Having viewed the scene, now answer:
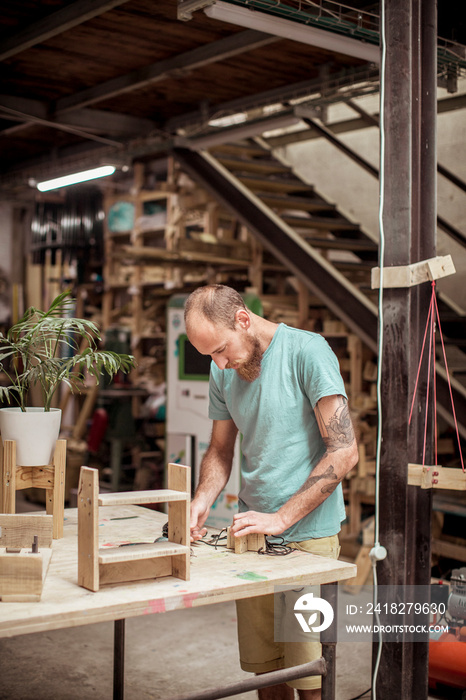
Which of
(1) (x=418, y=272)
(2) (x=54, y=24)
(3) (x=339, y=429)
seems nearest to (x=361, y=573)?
(1) (x=418, y=272)

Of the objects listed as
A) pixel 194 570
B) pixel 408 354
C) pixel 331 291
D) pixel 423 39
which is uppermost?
pixel 423 39

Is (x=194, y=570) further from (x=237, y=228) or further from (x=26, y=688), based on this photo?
(x=237, y=228)

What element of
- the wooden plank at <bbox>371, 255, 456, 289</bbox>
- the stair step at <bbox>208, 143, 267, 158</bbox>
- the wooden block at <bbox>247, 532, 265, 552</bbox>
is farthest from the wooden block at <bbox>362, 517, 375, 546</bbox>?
the stair step at <bbox>208, 143, 267, 158</bbox>

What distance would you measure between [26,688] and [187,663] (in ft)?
2.86

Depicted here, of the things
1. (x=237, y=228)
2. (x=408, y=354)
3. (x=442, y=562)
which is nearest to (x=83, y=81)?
(x=237, y=228)

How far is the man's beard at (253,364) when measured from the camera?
272 centimetres

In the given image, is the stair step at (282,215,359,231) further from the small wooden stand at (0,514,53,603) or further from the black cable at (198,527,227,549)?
the small wooden stand at (0,514,53,603)

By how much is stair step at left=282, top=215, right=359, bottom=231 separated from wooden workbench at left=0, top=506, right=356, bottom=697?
387 centimetres

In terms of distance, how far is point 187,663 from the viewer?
4234mm

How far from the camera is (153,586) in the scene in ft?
6.88

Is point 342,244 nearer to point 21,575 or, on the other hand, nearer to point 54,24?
point 54,24

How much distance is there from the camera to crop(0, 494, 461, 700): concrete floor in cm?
389

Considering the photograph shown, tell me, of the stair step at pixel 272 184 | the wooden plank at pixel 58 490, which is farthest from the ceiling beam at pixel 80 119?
the wooden plank at pixel 58 490

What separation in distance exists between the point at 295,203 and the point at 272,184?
30 cm
